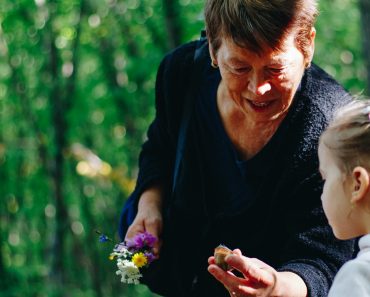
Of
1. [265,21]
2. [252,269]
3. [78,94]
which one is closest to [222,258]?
[252,269]

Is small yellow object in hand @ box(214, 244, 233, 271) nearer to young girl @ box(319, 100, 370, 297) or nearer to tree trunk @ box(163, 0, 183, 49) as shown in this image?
young girl @ box(319, 100, 370, 297)

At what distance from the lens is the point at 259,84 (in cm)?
246

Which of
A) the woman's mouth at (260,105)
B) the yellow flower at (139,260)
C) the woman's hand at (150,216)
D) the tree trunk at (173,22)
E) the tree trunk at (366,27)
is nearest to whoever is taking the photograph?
the woman's mouth at (260,105)

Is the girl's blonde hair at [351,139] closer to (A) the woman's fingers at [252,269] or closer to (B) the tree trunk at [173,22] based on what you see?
(A) the woman's fingers at [252,269]

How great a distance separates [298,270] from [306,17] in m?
0.85

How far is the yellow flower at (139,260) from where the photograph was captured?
2.65m

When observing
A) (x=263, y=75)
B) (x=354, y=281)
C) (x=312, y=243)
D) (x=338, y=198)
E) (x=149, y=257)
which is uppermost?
(x=263, y=75)

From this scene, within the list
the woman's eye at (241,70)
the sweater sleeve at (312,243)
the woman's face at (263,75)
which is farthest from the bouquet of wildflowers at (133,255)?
the woman's eye at (241,70)

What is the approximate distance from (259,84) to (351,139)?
490 millimetres

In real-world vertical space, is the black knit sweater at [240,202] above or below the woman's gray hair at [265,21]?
below

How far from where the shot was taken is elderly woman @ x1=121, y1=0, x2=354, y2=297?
2.43 metres

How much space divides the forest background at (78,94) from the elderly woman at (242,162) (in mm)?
1837

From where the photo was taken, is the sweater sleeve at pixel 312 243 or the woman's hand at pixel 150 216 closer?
the sweater sleeve at pixel 312 243

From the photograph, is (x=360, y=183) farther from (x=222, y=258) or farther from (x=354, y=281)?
(x=222, y=258)
